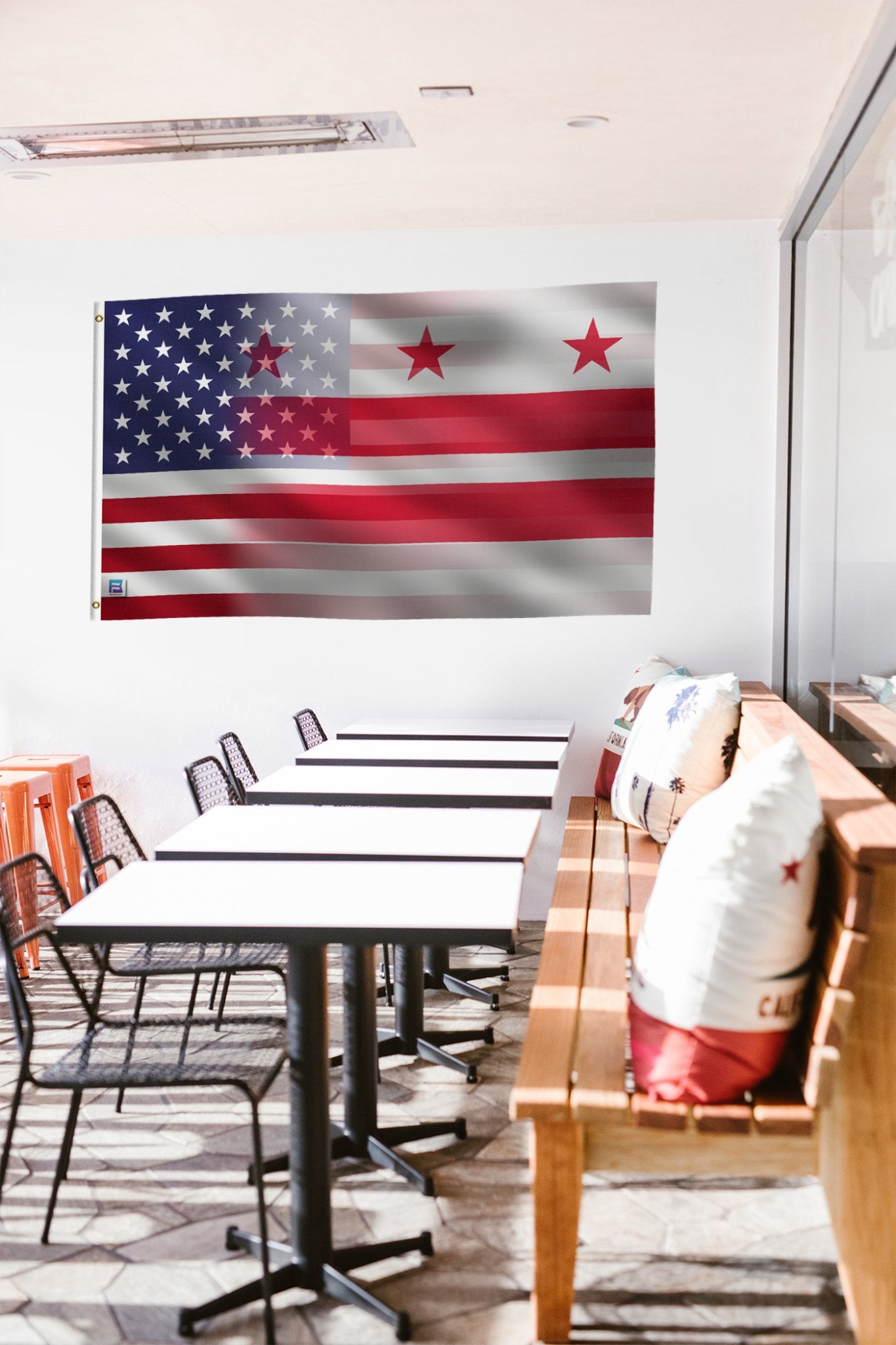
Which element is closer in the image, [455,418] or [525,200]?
[525,200]

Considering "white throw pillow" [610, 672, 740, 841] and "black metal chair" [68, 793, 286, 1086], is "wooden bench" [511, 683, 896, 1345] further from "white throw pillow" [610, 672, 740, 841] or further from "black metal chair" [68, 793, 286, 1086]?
"white throw pillow" [610, 672, 740, 841]

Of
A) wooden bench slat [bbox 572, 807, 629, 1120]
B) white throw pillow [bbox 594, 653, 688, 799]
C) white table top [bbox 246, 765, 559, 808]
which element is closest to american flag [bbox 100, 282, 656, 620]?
white throw pillow [bbox 594, 653, 688, 799]

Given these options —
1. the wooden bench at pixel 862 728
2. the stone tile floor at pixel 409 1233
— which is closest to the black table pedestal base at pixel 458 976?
the stone tile floor at pixel 409 1233

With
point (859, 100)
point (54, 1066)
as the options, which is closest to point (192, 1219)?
point (54, 1066)

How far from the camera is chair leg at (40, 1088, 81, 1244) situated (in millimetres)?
2818

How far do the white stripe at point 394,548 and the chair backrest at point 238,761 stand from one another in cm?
120

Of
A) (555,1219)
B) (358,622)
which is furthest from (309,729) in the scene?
(555,1219)

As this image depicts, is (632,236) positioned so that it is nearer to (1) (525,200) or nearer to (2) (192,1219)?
(1) (525,200)

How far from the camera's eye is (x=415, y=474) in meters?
5.57

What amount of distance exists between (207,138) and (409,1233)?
3.53 meters

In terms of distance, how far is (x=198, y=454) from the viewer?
5.70 metres

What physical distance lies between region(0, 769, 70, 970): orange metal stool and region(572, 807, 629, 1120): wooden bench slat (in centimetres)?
231

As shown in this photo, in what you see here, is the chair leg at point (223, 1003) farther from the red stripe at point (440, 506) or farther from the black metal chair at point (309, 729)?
the red stripe at point (440, 506)

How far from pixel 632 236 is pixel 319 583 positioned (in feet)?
6.85
